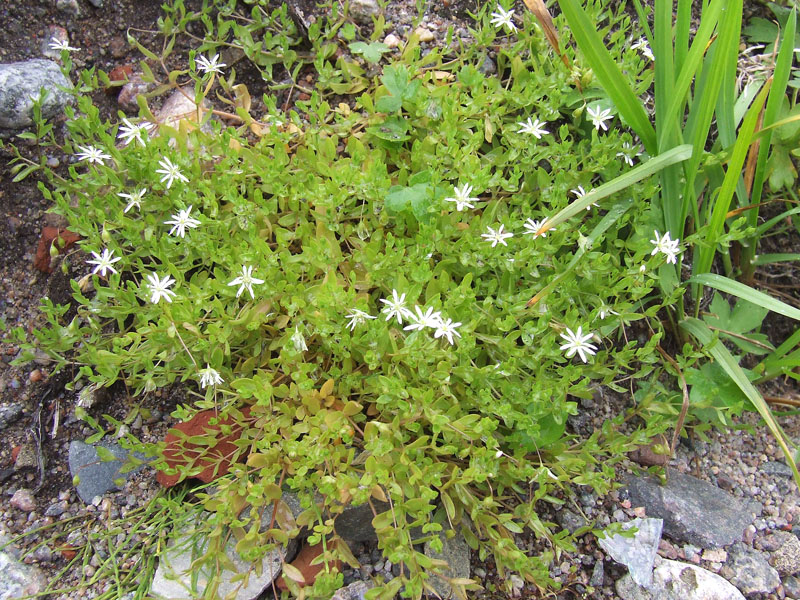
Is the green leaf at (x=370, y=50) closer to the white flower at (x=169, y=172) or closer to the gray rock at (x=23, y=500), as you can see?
the white flower at (x=169, y=172)

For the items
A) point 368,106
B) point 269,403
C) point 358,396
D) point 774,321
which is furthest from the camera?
point 774,321

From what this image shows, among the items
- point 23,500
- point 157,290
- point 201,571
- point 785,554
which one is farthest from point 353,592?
point 785,554

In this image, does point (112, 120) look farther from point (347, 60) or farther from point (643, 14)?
point (643, 14)

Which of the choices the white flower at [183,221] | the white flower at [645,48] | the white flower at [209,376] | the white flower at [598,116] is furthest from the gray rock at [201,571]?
the white flower at [645,48]

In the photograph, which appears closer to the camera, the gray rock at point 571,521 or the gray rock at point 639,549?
the gray rock at point 639,549

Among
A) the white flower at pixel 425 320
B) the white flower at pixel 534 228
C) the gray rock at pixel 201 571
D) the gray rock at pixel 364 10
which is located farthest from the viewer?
the gray rock at pixel 364 10

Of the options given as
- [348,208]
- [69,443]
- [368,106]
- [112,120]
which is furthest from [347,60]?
[69,443]

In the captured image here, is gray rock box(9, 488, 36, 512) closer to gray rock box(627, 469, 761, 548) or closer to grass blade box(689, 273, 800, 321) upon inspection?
gray rock box(627, 469, 761, 548)
